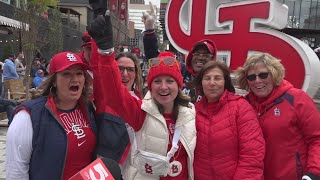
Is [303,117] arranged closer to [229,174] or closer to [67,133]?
[229,174]

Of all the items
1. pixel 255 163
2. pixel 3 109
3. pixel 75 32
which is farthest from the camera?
pixel 75 32

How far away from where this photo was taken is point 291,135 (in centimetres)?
268

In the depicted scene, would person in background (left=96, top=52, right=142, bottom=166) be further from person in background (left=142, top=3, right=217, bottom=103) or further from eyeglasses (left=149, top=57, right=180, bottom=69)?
person in background (left=142, top=3, right=217, bottom=103)

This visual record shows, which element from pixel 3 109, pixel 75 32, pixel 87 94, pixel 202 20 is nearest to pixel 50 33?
pixel 3 109

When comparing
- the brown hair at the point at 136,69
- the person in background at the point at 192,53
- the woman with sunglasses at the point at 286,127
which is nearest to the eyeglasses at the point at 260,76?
the woman with sunglasses at the point at 286,127

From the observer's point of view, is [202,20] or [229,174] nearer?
[229,174]

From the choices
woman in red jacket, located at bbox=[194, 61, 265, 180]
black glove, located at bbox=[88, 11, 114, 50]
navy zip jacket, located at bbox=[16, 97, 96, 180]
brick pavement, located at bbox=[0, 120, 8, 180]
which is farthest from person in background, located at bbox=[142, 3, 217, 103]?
brick pavement, located at bbox=[0, 120, 8, 180]

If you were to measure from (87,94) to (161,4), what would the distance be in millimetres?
38985

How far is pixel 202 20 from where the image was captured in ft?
15.7

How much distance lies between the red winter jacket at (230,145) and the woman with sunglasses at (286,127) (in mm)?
161

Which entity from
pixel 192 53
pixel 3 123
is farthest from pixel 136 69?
pixel 3 123

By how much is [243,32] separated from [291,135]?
2066 millimetres

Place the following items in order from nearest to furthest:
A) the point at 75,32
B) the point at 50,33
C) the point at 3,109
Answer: the point at 3,109 → the point at 50,33 → the point at 75,32

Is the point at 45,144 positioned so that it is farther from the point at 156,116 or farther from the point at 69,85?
the point at 156,116
